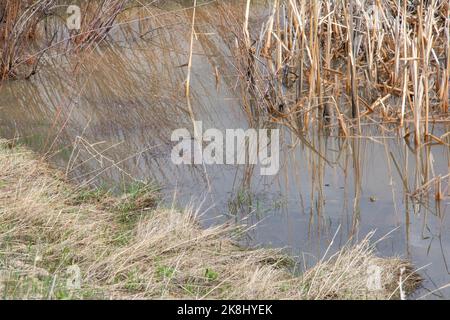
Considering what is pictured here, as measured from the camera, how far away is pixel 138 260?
323 centimetres

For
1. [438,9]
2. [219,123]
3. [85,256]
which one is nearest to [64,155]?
[219,123]

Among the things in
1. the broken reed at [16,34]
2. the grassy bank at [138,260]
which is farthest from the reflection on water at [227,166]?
the grassy bank at [138,260]

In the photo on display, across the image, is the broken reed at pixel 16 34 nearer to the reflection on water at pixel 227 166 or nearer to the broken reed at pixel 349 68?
the reflection on water at pixel 227 166

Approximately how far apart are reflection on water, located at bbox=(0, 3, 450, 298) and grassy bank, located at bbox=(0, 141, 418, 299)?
240 mm

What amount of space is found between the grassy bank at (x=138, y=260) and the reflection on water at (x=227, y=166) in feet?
0.79

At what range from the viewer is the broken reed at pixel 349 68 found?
4707 millimetres

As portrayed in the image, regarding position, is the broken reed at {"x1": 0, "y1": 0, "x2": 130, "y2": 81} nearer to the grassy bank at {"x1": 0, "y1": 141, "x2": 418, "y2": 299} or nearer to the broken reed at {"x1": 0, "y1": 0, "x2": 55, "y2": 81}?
the broken reed at {"x1": 0, "y1": 0, "x2": 55, "y2": 81}

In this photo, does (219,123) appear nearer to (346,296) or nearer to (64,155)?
(64,155)

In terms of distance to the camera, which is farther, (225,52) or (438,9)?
(225,52)

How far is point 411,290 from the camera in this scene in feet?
10.7

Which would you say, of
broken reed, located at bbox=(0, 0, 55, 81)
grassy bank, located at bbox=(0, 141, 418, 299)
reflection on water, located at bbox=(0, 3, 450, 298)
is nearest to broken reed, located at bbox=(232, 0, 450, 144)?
reflection on water, located at bbox=(0, 3, 450, 298)

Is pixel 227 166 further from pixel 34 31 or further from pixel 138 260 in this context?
pixel 34 31

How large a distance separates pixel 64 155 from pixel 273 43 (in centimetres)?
175

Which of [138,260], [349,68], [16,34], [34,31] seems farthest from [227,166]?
[34,31]
